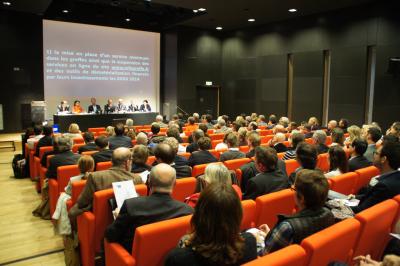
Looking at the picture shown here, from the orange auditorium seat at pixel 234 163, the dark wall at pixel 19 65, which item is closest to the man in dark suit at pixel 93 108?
the dark wall at pixel 19 65

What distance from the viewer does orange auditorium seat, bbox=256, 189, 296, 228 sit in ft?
8.50

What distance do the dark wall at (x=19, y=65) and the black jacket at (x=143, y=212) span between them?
11.0 m

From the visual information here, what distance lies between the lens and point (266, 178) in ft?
10.2

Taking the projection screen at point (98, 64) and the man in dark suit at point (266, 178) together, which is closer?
the man in dark suit at point (266, 178)

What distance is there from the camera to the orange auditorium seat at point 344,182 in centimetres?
312

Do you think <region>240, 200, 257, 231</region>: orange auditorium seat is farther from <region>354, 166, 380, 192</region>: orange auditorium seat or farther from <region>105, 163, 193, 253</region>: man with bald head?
<region>354, 166, 380, 192</region>: orange auditorium seat

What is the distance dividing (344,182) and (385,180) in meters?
0.49

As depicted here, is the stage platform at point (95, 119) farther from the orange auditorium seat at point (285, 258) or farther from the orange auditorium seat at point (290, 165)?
the orange auditorium seat at point (285, 258)

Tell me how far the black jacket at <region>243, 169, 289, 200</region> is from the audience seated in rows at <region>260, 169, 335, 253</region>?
0.98 meters

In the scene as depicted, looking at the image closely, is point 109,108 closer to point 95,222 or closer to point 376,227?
point 95,222

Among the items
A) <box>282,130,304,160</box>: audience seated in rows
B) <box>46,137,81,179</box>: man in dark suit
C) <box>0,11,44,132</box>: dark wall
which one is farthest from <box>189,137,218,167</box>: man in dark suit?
<box>0,11,44,132</box>: dark wall

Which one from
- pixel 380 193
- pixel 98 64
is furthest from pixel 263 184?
pixel 98 64

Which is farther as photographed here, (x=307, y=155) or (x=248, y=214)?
(x=307, y=155)

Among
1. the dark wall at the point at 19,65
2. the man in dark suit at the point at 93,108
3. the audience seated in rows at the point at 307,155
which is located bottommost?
the audience seated in rows at the point at 307,155
